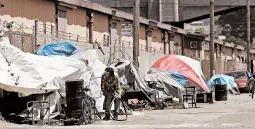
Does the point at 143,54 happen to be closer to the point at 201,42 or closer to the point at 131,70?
the point at 131,70

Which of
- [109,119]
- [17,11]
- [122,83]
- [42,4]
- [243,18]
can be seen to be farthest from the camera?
[243,18]

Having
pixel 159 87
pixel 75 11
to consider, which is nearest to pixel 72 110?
pixel 159 87

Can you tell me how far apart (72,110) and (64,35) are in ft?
41.2

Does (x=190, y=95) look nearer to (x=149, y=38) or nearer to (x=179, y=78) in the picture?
(x=179, y=78)

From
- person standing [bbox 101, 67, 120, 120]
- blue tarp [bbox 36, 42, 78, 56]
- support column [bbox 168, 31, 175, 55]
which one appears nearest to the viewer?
person standing [bbox 101, 67, 120, 120]

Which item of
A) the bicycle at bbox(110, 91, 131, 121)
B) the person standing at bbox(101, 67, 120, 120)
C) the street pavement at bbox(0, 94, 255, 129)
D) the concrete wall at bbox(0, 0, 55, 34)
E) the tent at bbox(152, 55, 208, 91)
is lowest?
the street pavement at bbox(0, 94, 255, 129)

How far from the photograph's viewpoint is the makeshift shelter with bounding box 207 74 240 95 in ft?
126

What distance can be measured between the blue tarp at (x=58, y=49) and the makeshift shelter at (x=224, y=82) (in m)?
15.8

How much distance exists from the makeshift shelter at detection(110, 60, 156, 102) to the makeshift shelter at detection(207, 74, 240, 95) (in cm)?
1221

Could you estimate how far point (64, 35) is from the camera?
30156 millimetres

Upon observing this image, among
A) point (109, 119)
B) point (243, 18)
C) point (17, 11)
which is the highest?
point (243, 18)

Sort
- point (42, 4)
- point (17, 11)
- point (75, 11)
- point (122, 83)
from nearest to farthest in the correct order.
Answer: point (122, 83) < point (17, 11) < point (42, 4) < point (75, 11)

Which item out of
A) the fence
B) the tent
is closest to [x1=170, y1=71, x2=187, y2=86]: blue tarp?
the tent

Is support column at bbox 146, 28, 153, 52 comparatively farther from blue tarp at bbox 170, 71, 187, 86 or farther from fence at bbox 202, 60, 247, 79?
blue tarp at bbox 170, 71, 187, 86
